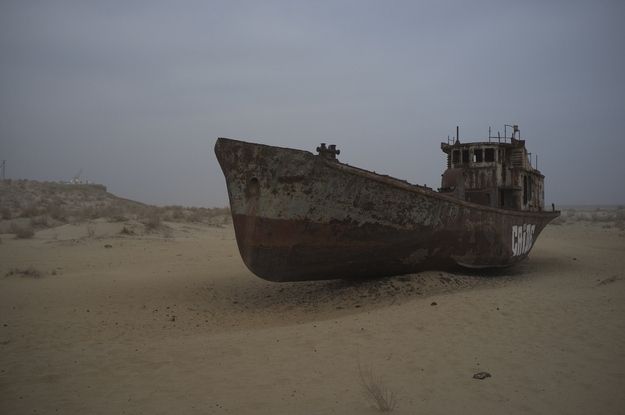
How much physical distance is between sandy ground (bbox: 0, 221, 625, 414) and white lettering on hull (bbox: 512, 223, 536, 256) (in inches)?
41.3

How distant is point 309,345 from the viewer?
15.0 feet

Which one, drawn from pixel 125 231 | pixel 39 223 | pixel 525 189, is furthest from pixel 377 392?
pixel 39 223

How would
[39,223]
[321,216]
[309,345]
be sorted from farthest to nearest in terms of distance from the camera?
[39,223], [321,216], [309,345]

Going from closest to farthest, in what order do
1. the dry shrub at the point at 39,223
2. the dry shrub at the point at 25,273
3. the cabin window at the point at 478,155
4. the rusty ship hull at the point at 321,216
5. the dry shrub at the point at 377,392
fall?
the dry shrub at the point at 377,392
the rusty ship hull at the point at 321,216
the dry shrub at the point at 25,273
the cabin window at the point at 478,155
the dry shrub at the point at 39,223

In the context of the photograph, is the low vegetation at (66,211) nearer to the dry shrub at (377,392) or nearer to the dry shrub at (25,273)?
the dry shrub at (25,273)

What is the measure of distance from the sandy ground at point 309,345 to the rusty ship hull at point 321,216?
556 mm

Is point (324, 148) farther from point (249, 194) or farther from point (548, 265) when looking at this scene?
point (548, 265)

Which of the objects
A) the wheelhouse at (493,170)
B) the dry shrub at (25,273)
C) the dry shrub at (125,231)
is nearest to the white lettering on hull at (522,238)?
the wheelhouse at (493,170)

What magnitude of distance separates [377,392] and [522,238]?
312 inches

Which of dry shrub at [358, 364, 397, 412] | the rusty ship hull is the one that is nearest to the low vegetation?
the rusty ship hull

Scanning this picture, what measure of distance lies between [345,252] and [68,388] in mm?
3964

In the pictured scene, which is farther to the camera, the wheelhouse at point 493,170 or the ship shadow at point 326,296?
the wheelhouse at point 493,170

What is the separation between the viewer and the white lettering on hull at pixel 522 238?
9.44m

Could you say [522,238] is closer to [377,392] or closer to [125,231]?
[377,392]
